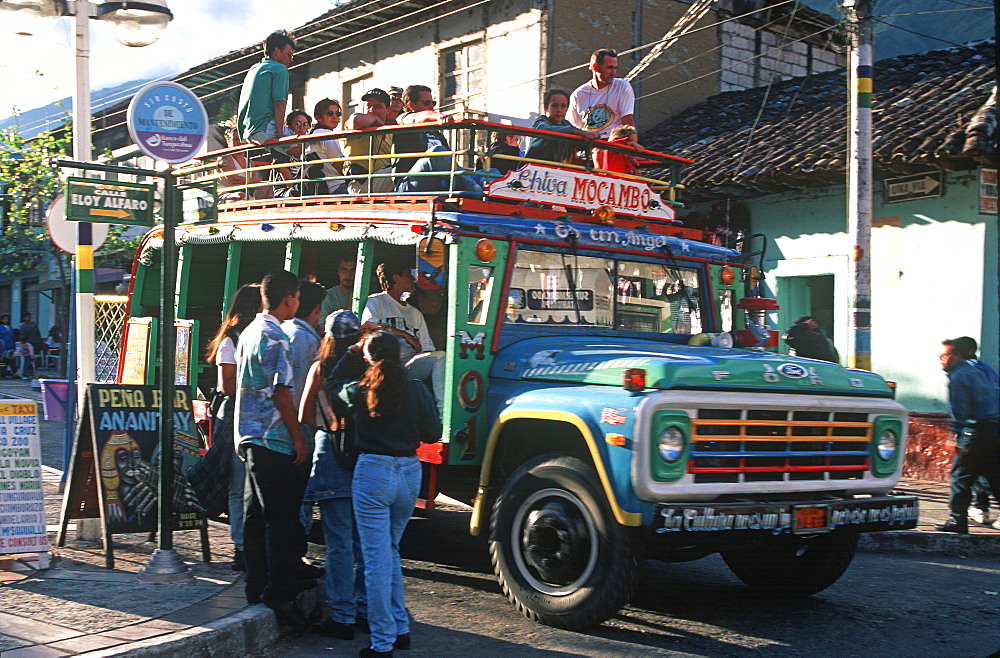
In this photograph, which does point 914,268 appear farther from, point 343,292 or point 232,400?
point 232,400

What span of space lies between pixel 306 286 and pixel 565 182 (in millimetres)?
2112

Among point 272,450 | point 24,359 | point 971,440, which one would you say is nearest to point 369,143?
point 272,450

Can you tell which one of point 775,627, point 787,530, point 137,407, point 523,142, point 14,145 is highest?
point 14,145

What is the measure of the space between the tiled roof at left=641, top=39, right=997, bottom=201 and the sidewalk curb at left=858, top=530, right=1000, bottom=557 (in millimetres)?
4722

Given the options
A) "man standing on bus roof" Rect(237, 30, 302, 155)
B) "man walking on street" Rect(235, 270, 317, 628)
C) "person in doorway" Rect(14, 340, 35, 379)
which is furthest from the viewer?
"person in doorway" Rect(14, 340, 35, 379)

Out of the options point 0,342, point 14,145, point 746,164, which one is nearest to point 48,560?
point 746,164

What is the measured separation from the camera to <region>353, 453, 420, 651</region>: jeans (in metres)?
5.14

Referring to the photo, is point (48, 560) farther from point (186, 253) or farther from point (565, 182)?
point (565, 182)

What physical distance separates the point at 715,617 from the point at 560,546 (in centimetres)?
118

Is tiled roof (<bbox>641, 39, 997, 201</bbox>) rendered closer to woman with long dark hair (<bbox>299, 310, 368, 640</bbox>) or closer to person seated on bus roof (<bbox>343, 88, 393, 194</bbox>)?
person seated on bus roof (<bbox>343, 88, 393, 194</bbox>)

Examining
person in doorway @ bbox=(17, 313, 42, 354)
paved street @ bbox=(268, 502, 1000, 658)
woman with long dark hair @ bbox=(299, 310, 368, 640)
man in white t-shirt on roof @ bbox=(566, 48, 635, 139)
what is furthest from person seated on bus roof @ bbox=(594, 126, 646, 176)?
person in doorway @ bbox=(17, 313, 42, 354)

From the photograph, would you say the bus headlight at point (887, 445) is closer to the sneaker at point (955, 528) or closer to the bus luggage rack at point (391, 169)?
the bus luggage rack at point (391, 169)

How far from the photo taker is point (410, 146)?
28.1 feet

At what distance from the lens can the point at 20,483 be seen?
6.33 metres
